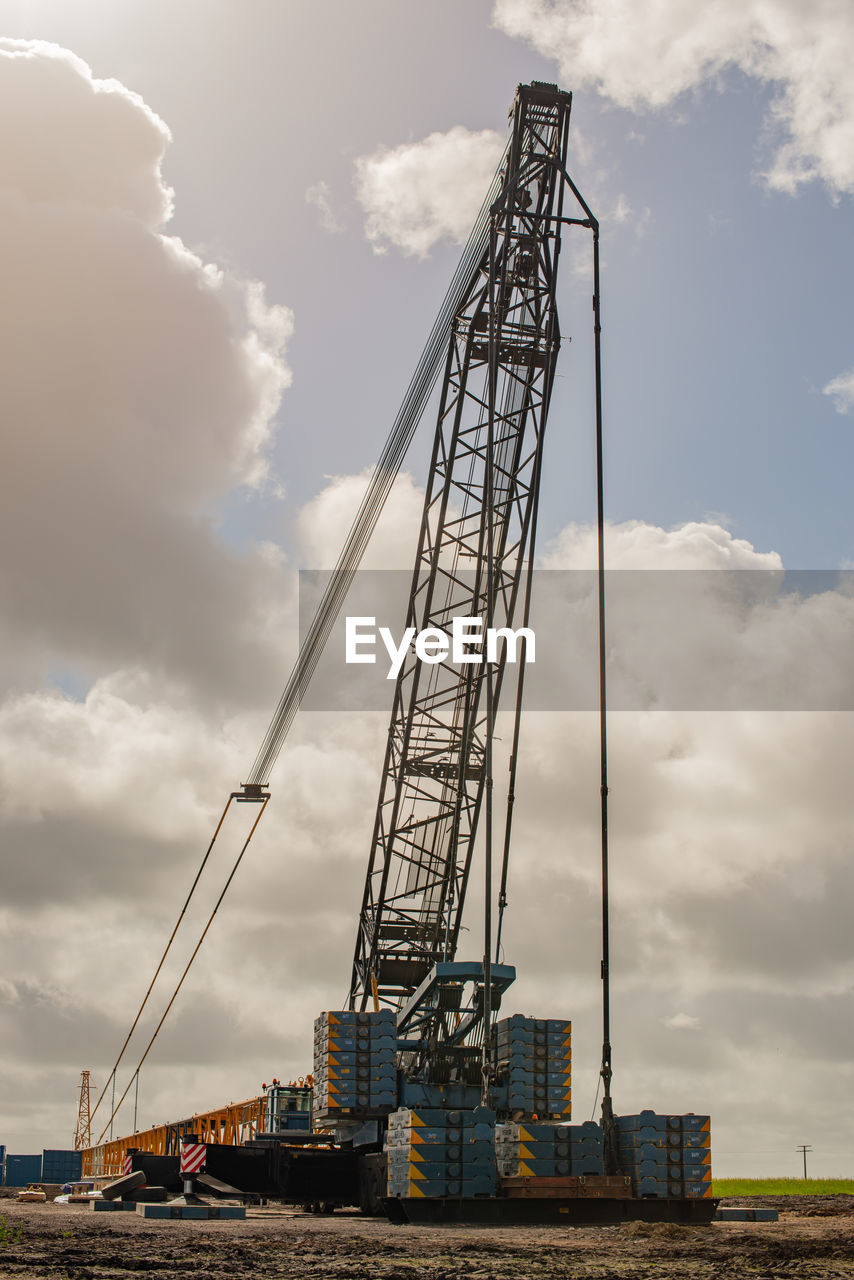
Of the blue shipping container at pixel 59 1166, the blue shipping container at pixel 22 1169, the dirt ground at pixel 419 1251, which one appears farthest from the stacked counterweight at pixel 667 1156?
the blue shipping container at pixel 22 1169

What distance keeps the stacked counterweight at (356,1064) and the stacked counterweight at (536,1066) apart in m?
2.85

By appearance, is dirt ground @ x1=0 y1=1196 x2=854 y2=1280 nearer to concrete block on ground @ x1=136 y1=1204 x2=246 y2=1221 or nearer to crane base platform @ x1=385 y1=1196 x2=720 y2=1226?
crane base platform @ x1=385 y1=1196 x2=720 y2=1226

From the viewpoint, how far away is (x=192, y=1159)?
32156 millimetres

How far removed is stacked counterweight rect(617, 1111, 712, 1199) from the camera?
24.2 meters

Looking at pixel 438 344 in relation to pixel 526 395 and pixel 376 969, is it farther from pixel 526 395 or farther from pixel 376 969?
pixel 376 969

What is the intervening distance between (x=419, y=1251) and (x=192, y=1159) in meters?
17.5

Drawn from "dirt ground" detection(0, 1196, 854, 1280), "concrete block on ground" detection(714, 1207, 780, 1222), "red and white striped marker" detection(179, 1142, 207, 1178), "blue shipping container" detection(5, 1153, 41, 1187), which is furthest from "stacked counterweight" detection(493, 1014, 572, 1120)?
"blue shipping container" detection(5, 1153, 41, 1187)

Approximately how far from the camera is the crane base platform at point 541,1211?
2286cm

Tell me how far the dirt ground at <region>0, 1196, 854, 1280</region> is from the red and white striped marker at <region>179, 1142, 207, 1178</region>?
7127 mm

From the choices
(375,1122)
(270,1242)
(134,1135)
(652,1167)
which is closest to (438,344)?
(375,1122)

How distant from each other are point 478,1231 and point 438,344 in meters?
30.0

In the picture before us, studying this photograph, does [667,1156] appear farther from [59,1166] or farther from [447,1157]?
[59,1166]

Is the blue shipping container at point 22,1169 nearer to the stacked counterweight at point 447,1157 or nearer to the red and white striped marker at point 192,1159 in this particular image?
the red and white striped marker at point 192,1159

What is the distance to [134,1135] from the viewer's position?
6544 cm
